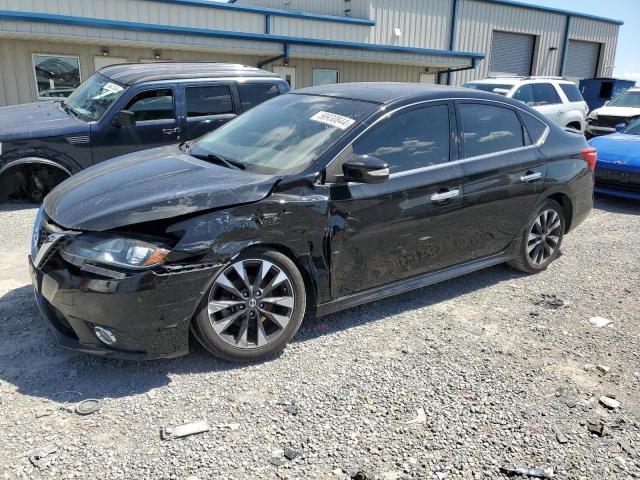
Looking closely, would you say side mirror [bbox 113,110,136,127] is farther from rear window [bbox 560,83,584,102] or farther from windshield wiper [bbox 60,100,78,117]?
rear window [bbox 560,83,584,102]

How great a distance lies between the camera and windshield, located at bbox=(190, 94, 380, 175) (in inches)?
141

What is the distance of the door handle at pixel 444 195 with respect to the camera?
3.94m

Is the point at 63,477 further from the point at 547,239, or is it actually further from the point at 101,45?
the point at 101,45

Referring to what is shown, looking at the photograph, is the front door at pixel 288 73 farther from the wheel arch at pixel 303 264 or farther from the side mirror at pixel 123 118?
the wheel arch at pixel 303 264

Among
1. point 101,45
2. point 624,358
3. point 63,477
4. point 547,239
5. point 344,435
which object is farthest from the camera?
point 101,45

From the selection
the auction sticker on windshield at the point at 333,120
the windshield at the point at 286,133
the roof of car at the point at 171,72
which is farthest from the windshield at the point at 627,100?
the auction sticker on windshield at the point at 333,120

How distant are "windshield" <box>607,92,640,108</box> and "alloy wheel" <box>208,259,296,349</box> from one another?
14230mm

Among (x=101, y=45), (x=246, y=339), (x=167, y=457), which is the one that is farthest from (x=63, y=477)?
(x=101, y=45)

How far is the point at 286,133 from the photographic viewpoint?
152 inches

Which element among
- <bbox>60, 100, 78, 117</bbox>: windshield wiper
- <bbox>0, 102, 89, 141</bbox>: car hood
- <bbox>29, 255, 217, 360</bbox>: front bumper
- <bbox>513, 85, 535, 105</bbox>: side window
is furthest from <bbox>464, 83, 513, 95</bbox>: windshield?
<bbox>29, 255, 217, 360</bbox>: front bumper

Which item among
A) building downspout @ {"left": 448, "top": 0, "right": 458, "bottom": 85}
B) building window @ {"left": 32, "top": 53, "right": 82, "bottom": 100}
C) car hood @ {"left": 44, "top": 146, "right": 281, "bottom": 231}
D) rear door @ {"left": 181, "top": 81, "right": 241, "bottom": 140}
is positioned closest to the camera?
car hood @ {"left": 44, "top": 146, "right": 281, "bottom": 231}

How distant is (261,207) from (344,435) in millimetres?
1390

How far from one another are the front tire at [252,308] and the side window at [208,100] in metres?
4.83

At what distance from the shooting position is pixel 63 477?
7.75 feet
